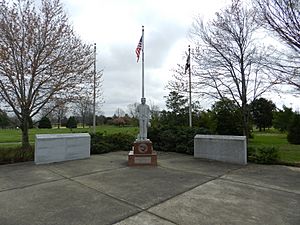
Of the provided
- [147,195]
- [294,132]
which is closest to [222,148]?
[147,195]

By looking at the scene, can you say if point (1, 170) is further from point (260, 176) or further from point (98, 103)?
point (260, 176)

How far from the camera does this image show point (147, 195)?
5.13m

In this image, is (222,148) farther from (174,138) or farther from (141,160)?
(141,160)

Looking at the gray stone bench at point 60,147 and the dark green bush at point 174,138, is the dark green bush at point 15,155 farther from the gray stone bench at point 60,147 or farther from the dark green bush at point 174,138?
the dark green bush at point 174,138

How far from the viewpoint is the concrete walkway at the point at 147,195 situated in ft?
13.0

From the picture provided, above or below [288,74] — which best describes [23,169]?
below

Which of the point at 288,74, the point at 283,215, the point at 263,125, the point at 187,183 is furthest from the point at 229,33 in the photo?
the point at 263,125

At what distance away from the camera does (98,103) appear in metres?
13.4

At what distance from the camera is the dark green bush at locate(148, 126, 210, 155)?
12047 millimetres

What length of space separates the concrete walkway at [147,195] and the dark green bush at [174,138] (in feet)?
12.3

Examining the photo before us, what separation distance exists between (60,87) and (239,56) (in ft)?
29.8

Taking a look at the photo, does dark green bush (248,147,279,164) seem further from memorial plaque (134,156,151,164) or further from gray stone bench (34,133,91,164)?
gray stone bench (34,133,91,164)

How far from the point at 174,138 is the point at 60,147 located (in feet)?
19.9

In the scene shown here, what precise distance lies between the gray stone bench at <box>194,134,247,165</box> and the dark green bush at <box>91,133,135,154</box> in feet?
14.9
